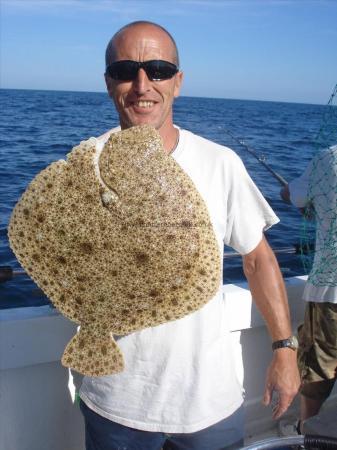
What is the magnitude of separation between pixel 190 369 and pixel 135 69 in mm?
1258

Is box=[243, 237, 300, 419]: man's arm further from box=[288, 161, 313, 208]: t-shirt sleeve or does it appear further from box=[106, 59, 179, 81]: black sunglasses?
box=[288, 161, 313, 208]: t-shirt sleeve

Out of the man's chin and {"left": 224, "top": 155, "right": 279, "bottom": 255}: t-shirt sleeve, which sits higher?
the man's chin

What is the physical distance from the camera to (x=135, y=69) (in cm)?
188

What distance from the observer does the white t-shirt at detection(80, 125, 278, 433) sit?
2125 millimetres

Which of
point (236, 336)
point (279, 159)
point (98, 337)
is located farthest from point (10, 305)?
point (279, 159)

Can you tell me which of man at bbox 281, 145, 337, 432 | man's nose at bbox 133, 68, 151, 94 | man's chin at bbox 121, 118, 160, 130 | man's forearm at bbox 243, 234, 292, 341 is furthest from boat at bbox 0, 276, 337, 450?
man's nose at bbox 133, 68, 151, 94

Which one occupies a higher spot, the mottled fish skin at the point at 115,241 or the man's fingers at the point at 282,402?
the mottled fish skin at the point at 115,241

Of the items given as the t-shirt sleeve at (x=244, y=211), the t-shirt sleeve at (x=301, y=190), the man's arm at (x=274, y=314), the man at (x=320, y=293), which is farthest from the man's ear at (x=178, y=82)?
the t-shirt sleeve at (x=301, y=190)

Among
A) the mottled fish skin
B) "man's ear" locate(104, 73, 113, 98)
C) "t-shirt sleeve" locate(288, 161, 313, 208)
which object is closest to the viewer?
the mottled fish skin

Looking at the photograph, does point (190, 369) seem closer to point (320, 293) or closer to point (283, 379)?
point (283, 379)

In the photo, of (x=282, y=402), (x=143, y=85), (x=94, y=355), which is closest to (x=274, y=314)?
(x=282, y=402)

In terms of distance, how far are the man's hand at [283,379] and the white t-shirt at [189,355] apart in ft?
0.87

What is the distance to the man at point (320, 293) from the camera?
3.16 m

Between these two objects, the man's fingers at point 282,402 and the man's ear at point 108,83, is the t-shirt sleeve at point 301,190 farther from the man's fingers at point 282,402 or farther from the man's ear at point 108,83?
the man's ear at point 108,83
